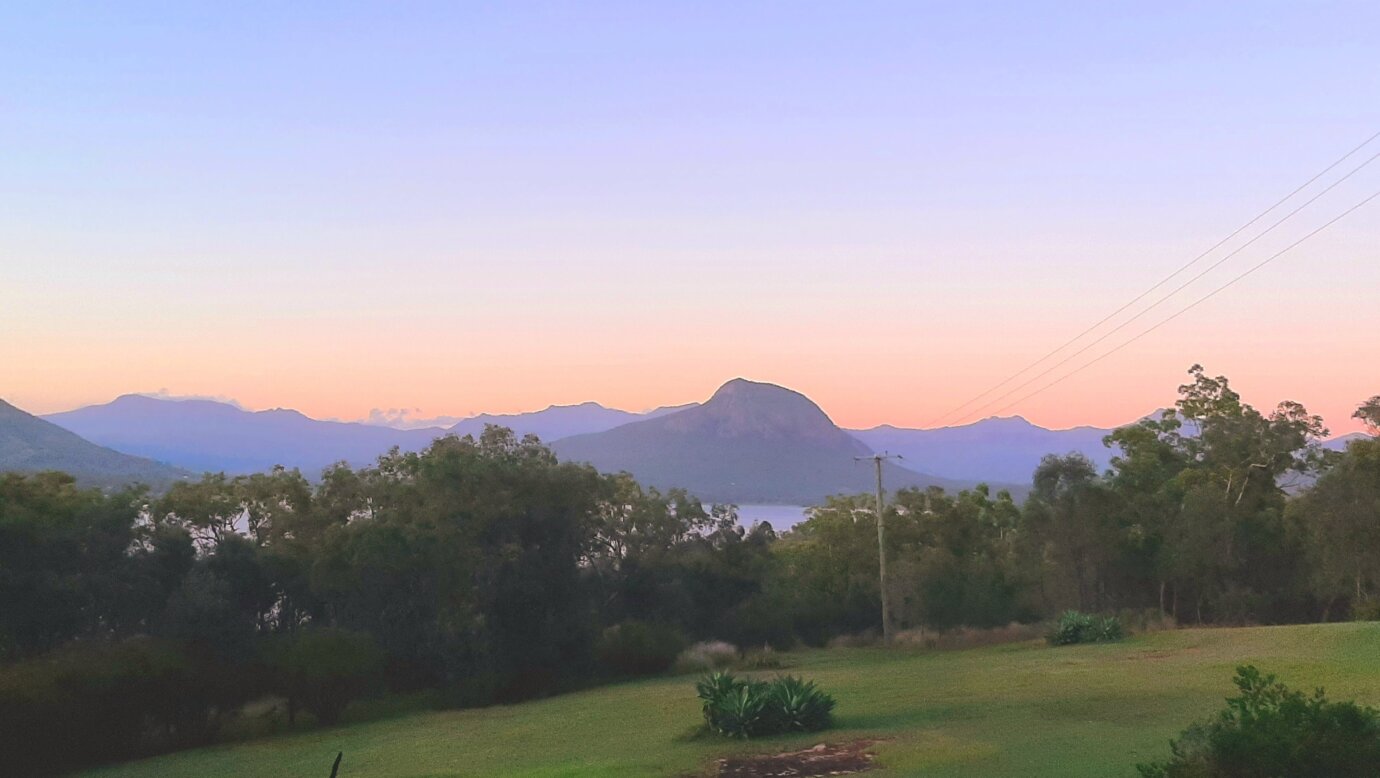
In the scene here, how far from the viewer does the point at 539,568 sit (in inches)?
1332

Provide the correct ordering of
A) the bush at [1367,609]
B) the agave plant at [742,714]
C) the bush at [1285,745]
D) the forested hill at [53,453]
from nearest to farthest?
the bush at [1285,745]
the agave plant at [742,714]
the bush at [1367,609]
the forested hill at [53,453]

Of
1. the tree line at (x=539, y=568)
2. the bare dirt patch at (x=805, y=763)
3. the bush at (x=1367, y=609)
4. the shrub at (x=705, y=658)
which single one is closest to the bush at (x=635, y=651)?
the tree line at (x=539, y=568)

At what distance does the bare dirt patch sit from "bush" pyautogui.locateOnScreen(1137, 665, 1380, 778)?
559 cm

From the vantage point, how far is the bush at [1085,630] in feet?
101

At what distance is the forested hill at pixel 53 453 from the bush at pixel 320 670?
168 ft

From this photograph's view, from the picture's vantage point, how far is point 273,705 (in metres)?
29.9

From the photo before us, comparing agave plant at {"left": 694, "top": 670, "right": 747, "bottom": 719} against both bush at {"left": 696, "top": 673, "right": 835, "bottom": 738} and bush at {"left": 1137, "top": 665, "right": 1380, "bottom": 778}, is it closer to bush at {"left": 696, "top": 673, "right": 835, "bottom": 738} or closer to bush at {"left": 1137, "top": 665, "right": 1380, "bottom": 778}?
bush at {"left": 696, "top": 673, "right": 835, "bottom": 738}

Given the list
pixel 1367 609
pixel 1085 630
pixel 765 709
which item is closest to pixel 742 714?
pixel 765 709

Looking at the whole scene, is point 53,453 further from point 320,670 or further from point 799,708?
point 799,708

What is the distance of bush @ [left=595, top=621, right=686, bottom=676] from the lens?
3544 centimetres

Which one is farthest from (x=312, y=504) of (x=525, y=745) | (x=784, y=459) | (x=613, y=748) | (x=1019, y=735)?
(x=784, y=459)

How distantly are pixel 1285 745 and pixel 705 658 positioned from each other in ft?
97.3

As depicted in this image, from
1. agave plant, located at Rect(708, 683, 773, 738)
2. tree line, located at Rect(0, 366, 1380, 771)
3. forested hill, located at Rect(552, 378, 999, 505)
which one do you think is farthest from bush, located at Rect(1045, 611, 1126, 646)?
forested hill, located at Rect(552, 378, 999, 505)

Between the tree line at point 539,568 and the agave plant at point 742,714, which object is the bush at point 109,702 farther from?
the agave plant at point 742,714
